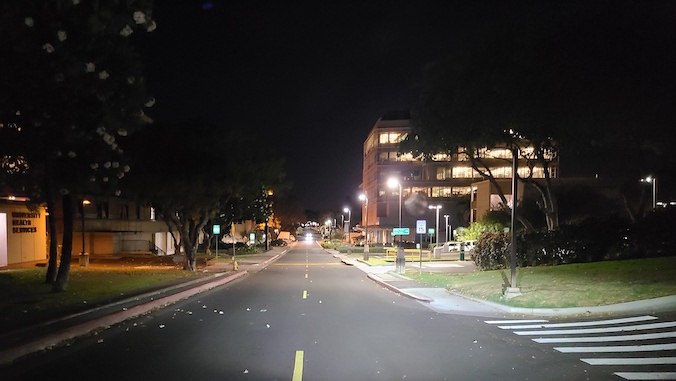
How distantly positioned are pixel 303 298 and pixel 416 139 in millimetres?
13027

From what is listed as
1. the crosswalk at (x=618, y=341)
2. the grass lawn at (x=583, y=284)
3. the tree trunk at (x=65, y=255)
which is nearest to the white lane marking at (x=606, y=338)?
the crosswalk at (x=618, y=341)

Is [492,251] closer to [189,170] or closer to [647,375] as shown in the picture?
[189,170]

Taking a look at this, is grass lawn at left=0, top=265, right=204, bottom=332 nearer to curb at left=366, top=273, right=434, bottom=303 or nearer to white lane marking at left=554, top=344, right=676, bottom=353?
curb at left=366, top=273, right=434, bottom=303

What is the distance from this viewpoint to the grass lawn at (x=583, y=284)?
1437 centimetres

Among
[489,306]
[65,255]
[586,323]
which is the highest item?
[65,255]

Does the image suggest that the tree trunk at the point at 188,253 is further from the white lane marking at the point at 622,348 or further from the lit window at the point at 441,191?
the lit window at the point at 441,191

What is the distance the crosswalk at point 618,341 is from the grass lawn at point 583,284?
1999mm

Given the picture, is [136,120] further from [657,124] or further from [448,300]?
[657,124]

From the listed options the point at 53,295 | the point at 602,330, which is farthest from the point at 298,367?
the point at 53,295

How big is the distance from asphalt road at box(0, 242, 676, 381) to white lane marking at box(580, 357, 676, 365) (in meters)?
0.24

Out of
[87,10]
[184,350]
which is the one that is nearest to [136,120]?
[87,10]

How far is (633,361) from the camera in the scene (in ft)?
27.8

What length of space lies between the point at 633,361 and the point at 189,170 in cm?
2157

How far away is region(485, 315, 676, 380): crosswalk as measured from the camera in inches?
318
